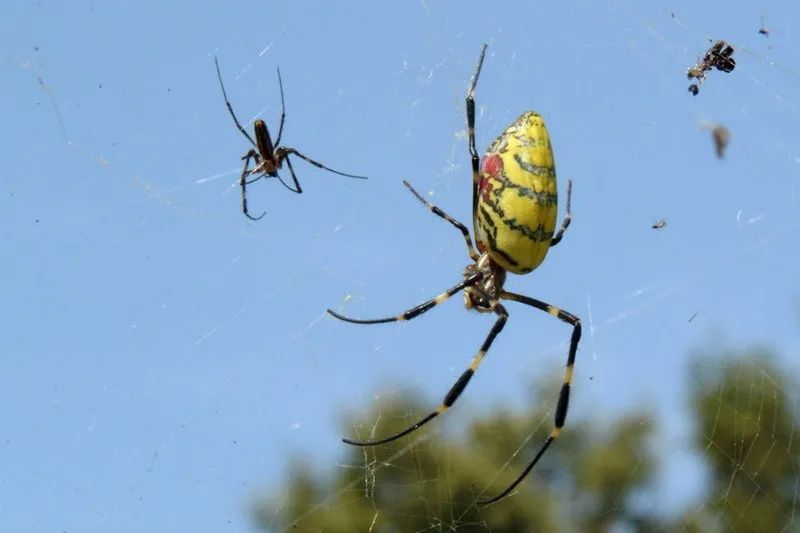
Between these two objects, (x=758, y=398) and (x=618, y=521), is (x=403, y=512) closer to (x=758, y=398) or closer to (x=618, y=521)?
(x=618, y=521)

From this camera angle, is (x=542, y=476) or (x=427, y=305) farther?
(x=542, y=476)

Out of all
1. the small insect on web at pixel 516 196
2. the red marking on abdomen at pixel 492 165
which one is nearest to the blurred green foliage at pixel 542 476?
the small insect on web at pixel 516 196

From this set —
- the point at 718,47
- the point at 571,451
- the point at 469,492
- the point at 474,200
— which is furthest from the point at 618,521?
the point at 474,200

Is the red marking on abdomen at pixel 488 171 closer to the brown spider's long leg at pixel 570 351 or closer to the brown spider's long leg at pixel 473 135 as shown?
the brown spider's long leg at pixel 473 135

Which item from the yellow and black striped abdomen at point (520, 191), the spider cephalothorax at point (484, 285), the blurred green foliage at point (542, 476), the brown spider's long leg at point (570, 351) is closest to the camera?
the yellow and black striped abdomen at point (520, 191)

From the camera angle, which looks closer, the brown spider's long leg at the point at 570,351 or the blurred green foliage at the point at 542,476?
the brown spider's long leg at the point at 570,351

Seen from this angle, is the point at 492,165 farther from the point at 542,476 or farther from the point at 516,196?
the point at 542,476

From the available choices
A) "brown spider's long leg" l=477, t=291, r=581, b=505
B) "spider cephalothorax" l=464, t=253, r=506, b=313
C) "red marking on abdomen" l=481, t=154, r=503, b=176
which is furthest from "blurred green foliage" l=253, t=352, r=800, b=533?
"red marking on abdomen" l=481, t=154, r=503, b=176

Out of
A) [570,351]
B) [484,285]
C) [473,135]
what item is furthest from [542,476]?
[473,135]

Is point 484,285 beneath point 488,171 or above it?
beneath
